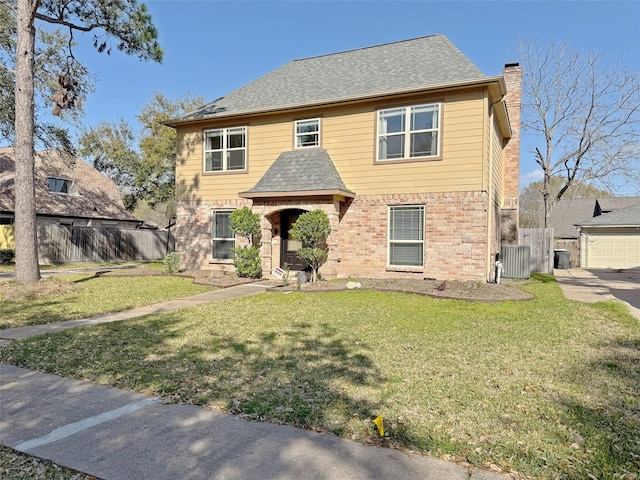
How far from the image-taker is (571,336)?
6.43m

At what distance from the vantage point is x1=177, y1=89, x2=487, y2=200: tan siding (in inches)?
448

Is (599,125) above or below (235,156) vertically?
above

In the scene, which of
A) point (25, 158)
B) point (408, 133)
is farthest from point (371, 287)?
point (25, 158)

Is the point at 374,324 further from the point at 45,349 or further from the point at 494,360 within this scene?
the point at 45,349

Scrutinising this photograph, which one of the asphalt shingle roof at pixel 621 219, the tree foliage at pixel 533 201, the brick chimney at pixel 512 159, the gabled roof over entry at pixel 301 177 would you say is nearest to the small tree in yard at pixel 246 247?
the gabled roof over entry at pixel 301 177

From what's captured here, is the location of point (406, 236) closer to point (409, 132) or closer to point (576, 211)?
point (409, 132)

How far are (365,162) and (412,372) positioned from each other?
9.01 metres

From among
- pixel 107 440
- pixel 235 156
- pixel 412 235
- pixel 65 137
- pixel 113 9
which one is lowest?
pixel 107 440

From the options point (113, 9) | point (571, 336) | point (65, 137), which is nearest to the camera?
point (571, 336)

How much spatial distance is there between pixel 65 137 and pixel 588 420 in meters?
20.2

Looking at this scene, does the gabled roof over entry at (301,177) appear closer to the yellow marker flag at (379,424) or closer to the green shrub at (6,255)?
the yellow marker flag at (379,424)

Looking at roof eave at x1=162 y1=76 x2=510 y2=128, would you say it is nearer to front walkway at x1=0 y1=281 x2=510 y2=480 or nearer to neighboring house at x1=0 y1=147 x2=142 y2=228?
front walkway at x1=0 y1=281 x2=510 y2=480

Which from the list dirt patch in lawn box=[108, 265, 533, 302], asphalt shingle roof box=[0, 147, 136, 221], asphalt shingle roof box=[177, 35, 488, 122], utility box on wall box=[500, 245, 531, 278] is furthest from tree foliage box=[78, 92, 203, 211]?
utility box on wall box=[500, 245, 531, 278]

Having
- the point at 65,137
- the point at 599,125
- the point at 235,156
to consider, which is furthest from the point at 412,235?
the point at 599,125
